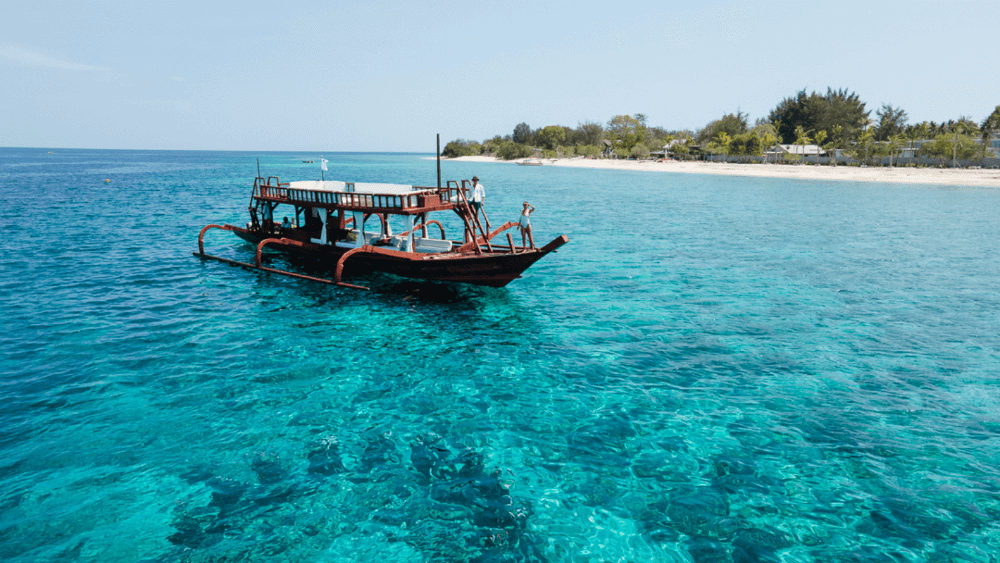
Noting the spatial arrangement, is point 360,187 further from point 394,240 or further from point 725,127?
point 725,127

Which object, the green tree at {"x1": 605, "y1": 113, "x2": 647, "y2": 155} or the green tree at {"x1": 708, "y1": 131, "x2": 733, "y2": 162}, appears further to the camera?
the green tree at {"x1": 605, "y1": 113, "x2": 647, "y2": 155}

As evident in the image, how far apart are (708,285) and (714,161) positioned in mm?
115894

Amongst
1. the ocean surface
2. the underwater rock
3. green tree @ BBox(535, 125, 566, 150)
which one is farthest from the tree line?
the underwater rock

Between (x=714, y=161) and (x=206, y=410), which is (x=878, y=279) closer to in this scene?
(x=206, y=410)

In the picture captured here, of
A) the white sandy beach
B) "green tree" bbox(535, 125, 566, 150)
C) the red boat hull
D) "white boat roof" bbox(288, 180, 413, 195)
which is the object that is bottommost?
the red boat hull

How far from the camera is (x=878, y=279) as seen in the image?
23.5m

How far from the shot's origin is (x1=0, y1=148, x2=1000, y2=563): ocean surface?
812cm

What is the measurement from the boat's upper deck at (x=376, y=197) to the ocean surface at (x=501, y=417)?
3389 mm

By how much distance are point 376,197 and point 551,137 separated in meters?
159

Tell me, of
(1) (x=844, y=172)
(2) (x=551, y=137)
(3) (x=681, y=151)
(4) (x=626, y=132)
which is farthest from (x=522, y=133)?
(1) (x=844, y=172)

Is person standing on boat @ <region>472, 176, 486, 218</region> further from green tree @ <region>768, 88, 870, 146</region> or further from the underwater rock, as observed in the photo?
green tree @ <region>768, 88, 870, 146</region>

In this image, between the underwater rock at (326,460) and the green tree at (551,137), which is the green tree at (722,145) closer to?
the green tree at (551,137)

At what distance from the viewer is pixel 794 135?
127 metres

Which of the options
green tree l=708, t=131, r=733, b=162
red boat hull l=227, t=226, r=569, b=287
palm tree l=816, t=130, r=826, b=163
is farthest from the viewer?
green tree l=708, t=131, r=733, b=162
